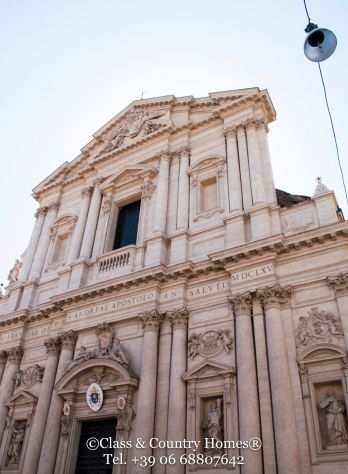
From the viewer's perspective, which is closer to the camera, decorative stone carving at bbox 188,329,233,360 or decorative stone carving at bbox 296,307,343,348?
decorative stone carving at bbox 296,307,343,348

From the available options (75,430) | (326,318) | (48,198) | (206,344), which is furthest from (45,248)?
(326,318)

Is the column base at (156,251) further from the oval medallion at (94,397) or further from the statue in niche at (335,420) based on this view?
the statue in niche at (335,420)

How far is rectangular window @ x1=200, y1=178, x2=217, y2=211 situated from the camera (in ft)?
42.4

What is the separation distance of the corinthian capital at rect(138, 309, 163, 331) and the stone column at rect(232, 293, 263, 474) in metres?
2.06

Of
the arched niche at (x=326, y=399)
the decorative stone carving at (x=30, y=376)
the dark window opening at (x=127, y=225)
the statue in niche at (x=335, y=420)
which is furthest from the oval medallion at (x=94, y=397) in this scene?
the statue in niche at (x=335, y=420)

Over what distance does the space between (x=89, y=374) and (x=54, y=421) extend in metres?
1.41

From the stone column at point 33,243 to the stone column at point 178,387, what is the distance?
288 inches

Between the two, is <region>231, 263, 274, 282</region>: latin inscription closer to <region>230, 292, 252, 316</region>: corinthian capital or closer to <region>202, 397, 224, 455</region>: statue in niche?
<region>230, 292, 252, 316</region>: corinthian capital

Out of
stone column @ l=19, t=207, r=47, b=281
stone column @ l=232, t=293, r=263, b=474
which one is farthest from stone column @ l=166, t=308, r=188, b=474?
stone column @ l=19, t=207, r=47, b=281

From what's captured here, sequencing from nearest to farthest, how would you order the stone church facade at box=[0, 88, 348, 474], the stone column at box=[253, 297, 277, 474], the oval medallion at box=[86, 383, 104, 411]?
the stone column at box=[253, 297, 277, 474] → the stone church facade at box=[0, 88, 348, 474] → the oval medallion at box=[86, 383, 104, 411]

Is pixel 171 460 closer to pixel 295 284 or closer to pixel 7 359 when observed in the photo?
pixel 295 284

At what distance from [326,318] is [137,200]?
26.6 ft

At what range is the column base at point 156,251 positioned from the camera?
12.1m

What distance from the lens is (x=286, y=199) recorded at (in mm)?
15703
